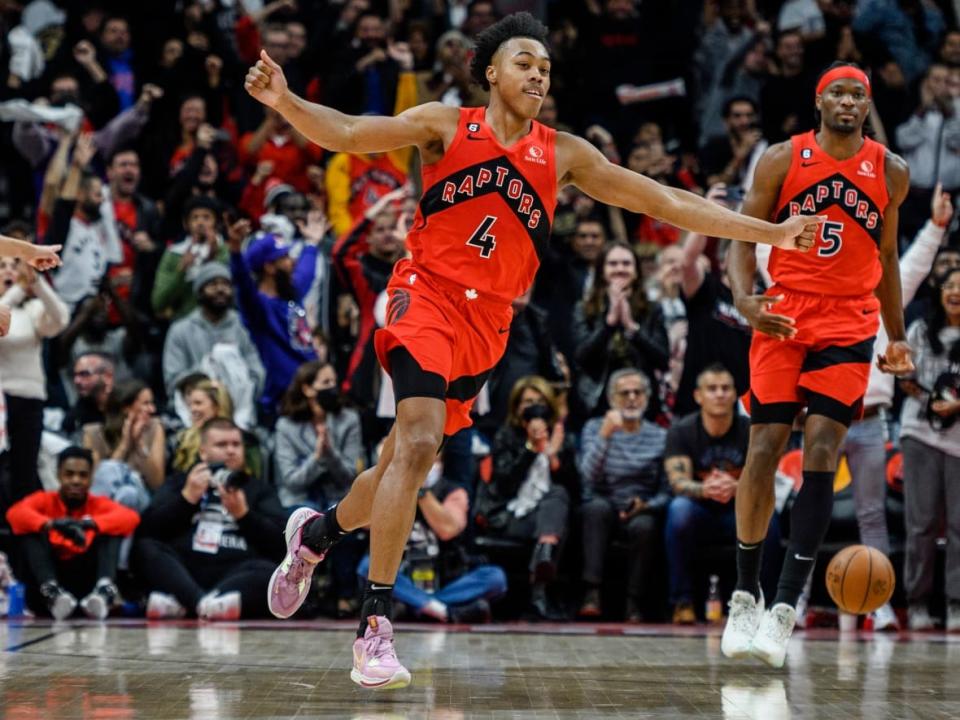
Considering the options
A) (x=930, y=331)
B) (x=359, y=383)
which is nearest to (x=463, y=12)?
(x=359, y=383)

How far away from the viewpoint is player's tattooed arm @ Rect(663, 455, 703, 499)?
346 inches

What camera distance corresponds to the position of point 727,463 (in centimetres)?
891

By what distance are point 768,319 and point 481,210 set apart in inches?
53.8

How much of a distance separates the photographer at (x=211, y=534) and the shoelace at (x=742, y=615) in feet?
11.3

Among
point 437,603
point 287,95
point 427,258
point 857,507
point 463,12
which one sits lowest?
point 437,603

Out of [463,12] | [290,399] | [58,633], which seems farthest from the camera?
[463,12]

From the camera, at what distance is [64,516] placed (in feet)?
29.0

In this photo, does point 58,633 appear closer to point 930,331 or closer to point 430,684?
point 430,684

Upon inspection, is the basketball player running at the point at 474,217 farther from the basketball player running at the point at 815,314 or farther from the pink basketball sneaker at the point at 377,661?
the basketball player running at the point at 815,314

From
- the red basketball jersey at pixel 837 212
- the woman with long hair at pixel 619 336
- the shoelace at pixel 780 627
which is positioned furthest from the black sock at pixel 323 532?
the woman with long hair at pixel 619 336

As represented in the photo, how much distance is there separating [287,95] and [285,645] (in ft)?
9.15

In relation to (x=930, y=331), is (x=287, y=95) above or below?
above

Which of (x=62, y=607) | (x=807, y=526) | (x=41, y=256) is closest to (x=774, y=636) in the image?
(x=807, y=526)

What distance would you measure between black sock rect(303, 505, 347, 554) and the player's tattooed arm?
137 inches
